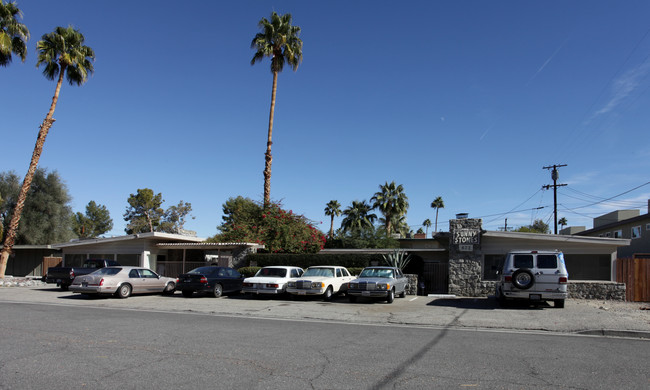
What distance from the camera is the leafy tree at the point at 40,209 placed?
4019cm

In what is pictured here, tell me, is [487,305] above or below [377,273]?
below

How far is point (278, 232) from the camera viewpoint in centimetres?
2772

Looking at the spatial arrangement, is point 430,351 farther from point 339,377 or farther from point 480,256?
point 480,256

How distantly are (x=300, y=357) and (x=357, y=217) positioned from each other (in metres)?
44.0

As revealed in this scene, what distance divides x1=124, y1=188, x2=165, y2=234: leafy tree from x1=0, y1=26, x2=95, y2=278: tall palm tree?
40620mm

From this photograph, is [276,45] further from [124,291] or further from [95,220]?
[95,220]

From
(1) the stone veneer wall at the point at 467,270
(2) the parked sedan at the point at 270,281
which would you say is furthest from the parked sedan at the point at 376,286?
(1) the stone veneer wall at the point at 467,270

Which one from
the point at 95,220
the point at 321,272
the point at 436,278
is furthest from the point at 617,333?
the point at 95,220

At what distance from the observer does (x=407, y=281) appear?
21469mm

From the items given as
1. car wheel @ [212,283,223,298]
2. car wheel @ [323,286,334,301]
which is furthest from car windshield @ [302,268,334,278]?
car wheel @ [212,283,223,298]

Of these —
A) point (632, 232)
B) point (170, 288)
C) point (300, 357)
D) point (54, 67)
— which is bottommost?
point (170, 288)

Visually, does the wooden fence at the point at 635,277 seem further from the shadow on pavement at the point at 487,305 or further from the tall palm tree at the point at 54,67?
the tall palm tree at the point at 54,67

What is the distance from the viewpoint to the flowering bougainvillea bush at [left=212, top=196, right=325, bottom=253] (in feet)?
90.4

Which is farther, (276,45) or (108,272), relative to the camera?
(276,45)
